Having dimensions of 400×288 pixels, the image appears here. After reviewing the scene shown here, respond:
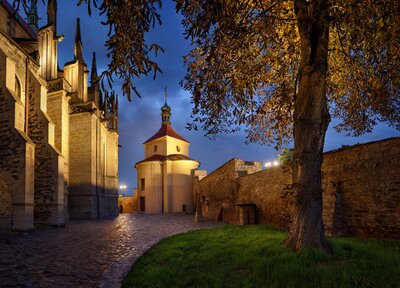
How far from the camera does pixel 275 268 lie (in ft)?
17.2

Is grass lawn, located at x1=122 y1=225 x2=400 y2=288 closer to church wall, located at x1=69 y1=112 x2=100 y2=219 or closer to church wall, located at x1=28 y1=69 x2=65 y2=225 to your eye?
church wall, located at x1=28 y1=69 x2=65 y2=225

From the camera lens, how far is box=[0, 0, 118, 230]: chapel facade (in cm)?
1444

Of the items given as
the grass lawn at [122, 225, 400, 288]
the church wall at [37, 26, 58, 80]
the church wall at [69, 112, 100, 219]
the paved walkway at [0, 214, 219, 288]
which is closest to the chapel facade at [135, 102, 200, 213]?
the church wall at [69, 112, 100, 219]

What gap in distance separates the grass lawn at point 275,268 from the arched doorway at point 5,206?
33.8 ft

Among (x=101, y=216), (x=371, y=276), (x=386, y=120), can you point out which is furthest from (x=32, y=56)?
(x=371, y=276)

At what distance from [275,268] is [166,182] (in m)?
35.1

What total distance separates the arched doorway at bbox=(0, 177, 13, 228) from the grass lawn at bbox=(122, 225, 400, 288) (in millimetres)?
10305

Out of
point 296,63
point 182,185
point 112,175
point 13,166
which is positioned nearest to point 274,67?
point 296,63

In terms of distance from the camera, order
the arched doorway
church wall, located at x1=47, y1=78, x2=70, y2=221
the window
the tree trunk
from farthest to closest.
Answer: the window, church wall, located at x1=47, y1=78, x2=70, y2=221, the arched doorway, the tree trunk

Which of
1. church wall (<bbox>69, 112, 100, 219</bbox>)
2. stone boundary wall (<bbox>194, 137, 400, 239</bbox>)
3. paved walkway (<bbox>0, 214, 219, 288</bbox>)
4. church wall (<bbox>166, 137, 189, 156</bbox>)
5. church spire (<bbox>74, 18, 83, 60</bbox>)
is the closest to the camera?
paved walkway (<bbox>0, 214, 219, 288</bbox>)

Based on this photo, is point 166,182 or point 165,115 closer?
point 166,182

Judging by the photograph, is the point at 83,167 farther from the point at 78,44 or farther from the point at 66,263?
the point at 66,263

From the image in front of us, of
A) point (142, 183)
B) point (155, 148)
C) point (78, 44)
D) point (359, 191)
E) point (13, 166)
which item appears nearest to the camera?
point (359, 191)

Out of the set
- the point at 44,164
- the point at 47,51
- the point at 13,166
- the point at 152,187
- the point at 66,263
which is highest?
the point at 47,51
